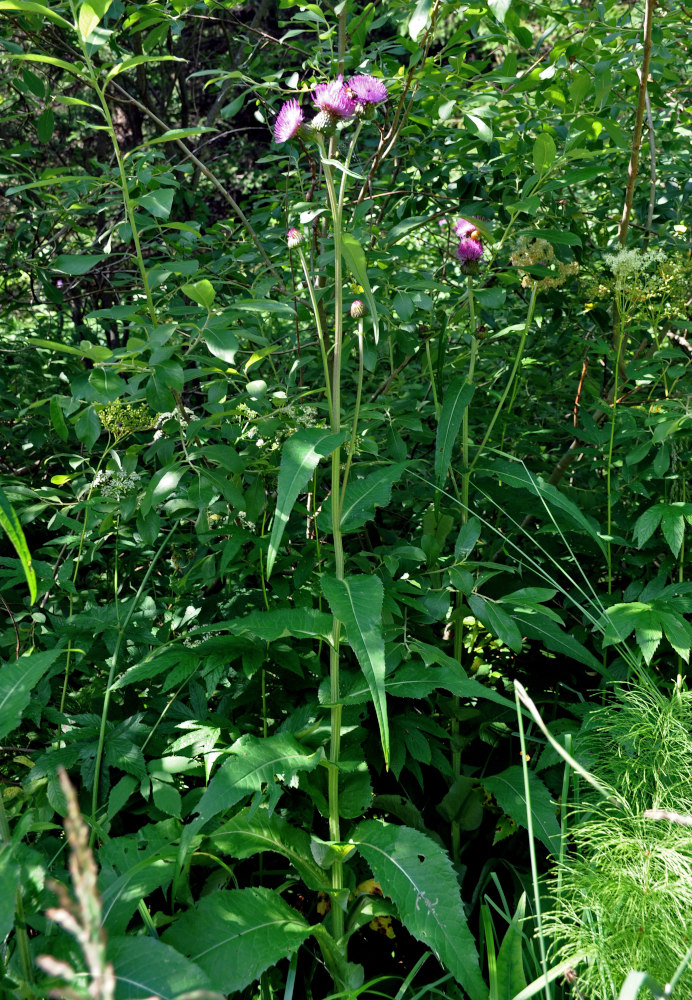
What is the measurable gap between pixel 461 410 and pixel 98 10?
1072 millimetres

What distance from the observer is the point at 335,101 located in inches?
59.1

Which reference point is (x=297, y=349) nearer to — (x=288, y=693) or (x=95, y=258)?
(x=95, y=258)

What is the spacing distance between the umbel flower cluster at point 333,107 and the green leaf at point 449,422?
62 cm

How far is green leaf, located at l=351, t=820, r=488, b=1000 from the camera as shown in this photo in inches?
55.4

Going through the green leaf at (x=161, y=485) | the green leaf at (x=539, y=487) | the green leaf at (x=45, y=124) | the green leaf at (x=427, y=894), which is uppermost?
the green leaf at (x=45, y=124)

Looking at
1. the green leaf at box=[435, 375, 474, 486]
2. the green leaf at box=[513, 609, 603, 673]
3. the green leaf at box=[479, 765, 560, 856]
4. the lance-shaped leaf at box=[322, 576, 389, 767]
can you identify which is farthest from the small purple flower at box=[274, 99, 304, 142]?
the green leaf at box=[479, 765, 560, 856]

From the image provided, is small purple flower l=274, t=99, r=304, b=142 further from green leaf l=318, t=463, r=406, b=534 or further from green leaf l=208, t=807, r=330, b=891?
green leaf l=208, t=807, r=330, b=891

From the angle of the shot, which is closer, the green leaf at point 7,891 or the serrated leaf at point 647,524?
the green leaf at point 7,891

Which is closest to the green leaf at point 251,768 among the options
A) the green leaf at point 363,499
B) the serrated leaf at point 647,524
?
the green leaf at point 363,499

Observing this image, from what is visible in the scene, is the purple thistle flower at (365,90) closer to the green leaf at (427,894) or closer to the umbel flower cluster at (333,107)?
the umbel flower cluster at (333,107)

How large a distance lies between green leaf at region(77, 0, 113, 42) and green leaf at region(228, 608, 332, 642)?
1142 millimetres

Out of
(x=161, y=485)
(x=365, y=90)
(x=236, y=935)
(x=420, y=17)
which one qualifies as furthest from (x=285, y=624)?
(x=420, y=17)

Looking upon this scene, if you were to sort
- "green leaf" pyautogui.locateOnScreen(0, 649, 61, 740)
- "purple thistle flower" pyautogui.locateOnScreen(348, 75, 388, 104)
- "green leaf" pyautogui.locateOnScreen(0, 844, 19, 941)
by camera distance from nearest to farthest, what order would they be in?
"green leaf" pyautogui.locateOnScreen(0, 844, 19, 941)
"green leaf" pyautogui.locateOnScreen(0, 649, 61, 740)
"purple thistle flower" pyautogui.locateOnScreen(348, 75, 388, 104)

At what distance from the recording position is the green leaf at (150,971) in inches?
45.8
